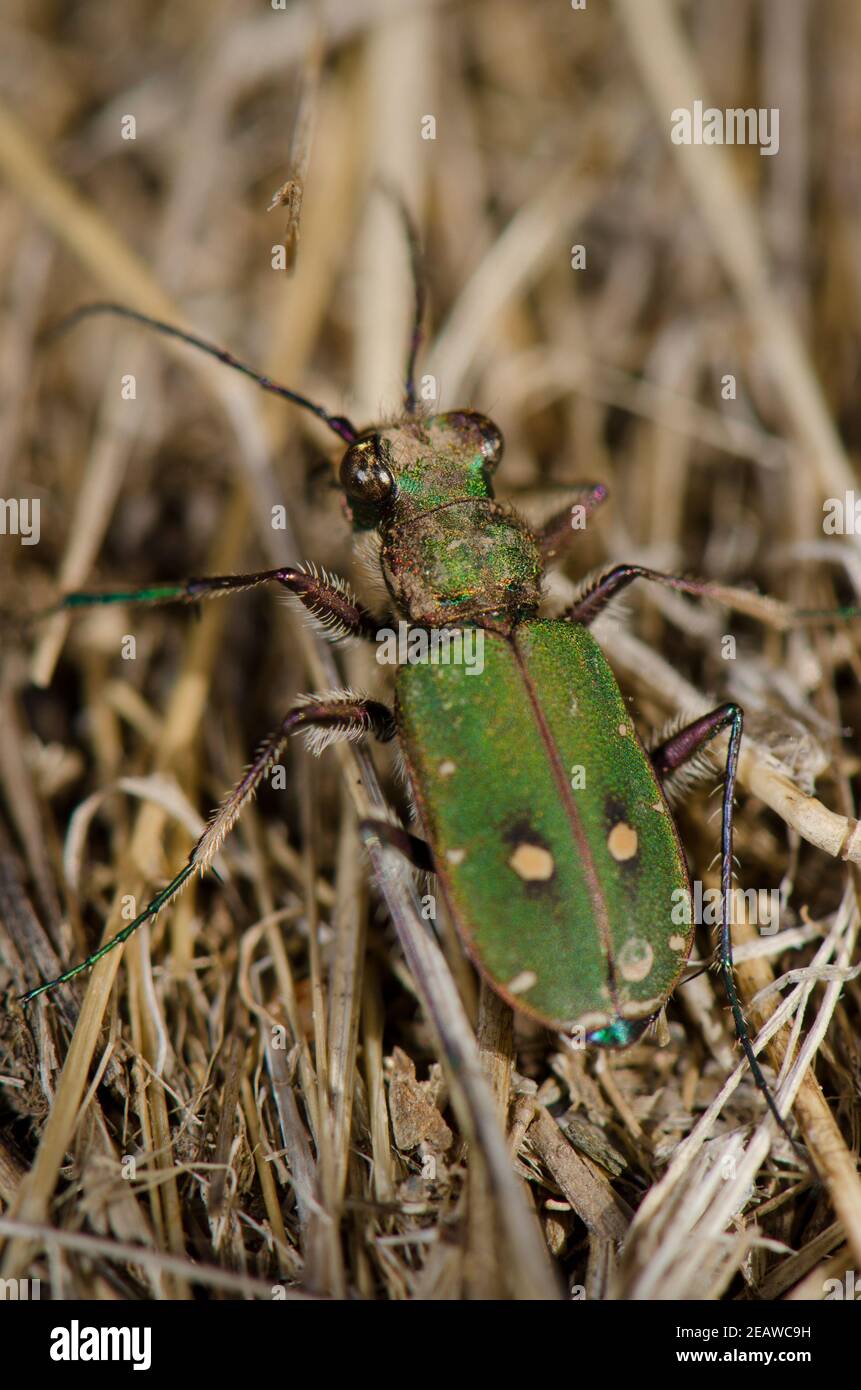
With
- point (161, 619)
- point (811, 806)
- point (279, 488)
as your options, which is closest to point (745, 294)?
point (279, 488)

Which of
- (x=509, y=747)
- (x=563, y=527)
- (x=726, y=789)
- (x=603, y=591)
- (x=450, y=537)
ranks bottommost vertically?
(x=726, y=789)

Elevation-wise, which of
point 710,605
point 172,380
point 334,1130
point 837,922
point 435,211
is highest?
point 435,211

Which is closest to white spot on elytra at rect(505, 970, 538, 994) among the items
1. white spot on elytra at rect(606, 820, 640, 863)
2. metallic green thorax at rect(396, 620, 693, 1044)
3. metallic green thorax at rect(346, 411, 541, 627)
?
metallic green thorax at rect(396, 620, 693, 1044)

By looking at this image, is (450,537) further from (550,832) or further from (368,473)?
(550,832)

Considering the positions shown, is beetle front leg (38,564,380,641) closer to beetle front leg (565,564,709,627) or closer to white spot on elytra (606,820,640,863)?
beetle front leg (565,564,709,627)

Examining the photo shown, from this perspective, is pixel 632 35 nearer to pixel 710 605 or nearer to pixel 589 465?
pixel 589 465

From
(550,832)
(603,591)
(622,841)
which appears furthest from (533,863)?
(603,591)
